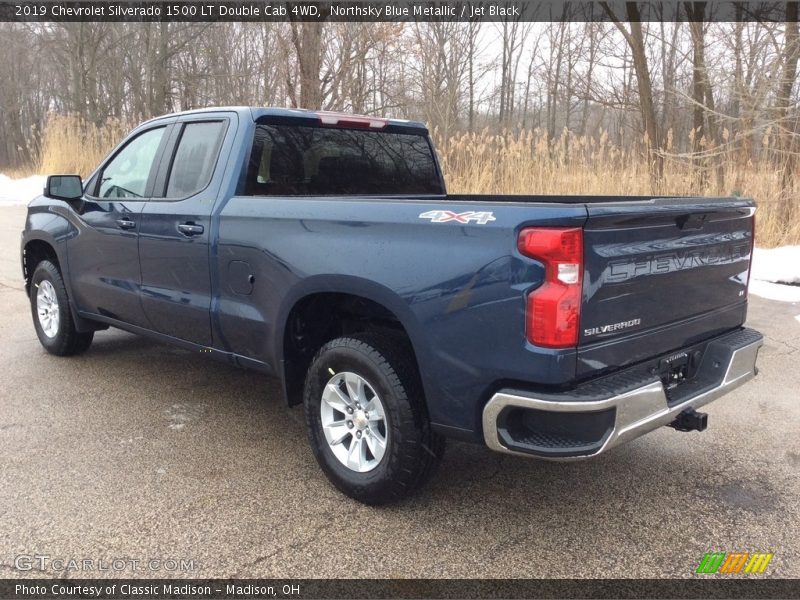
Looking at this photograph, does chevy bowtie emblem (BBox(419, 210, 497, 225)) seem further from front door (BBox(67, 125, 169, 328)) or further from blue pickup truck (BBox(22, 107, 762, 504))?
front door (BBox(67, 125, 169, 328))

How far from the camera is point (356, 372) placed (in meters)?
3.17

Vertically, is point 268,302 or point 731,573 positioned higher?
point 268,302

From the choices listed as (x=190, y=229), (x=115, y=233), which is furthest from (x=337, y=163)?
(x=115, y=233)

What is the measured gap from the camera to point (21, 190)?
69.5 feet

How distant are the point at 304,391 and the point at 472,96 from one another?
2672 centimetres

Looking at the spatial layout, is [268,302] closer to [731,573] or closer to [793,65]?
[731,573]

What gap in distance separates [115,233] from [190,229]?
0.98 m

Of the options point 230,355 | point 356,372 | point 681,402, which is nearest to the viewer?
point 681,402

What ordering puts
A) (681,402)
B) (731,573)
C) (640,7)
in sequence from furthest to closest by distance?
(640,7) < (681,402) < (731,573)

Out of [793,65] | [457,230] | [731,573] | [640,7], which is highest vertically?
[640,7]

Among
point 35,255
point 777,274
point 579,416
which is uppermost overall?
point 35,255

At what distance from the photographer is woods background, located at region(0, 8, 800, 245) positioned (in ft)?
32.4

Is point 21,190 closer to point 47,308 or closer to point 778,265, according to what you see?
point 47,308

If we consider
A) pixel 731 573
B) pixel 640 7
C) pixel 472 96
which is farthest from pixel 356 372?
pixel 472 96
